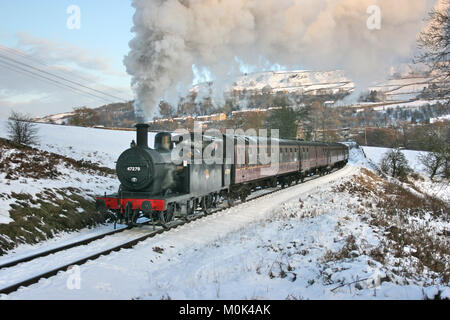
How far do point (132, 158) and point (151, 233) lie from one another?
215 centimetres

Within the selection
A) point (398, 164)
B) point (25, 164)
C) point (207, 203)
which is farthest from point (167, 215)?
point (398, 164)

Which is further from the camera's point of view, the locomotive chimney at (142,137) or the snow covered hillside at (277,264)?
the locomotive chimney at (142,137)

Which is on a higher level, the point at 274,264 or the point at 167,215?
the point at 167,215

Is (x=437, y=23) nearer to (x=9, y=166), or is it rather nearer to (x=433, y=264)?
(x=433, y=264)

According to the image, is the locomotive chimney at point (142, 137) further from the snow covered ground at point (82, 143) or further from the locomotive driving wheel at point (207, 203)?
the snow covered ground at point (82, 143)

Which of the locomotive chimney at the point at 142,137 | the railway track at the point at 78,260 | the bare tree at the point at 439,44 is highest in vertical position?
the bare tree at the point at 439,44

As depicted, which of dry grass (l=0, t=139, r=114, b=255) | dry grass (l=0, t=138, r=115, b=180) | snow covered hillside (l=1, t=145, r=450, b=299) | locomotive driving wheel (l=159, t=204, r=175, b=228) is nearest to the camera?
snow covered hillside (l=1, t=145, r=450, b=299)

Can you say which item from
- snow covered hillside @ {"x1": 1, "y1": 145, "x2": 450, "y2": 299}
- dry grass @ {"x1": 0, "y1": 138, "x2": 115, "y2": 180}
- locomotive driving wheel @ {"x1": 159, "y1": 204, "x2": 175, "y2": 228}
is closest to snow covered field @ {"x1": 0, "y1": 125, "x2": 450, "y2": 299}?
snow covered hillside @ {"x1": 1, "y1": 145, "x2": 450, "y2": 299}

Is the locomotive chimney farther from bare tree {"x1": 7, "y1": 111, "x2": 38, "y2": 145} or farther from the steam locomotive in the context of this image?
bare tree {"x1": 7, "y1": 111, "x2": 38, "y2": 145}

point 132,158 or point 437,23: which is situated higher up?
point 437,23

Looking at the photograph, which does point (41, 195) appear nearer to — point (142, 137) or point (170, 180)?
point (142, 137)

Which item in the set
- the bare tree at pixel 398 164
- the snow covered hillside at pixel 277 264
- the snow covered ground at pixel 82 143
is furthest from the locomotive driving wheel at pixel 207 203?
the bare tree at pixel 398 164

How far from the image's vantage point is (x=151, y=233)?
29.4 feet
